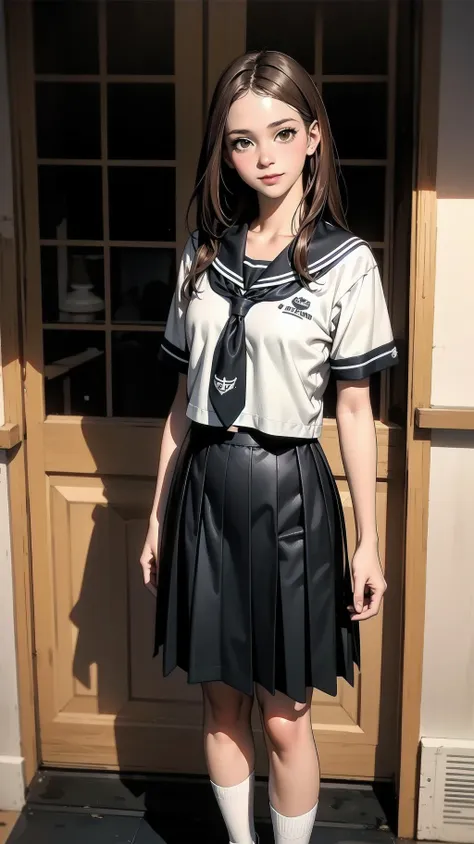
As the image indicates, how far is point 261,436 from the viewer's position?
2.08 m

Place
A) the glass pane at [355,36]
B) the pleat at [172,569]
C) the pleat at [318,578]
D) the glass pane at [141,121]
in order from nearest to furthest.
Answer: the pleat at [318,578] → the pleat at [172,569] → the glass pane at [355,36] → the glass pane at [141,121]

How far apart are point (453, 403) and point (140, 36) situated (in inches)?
54.8

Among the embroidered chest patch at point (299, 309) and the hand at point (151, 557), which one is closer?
the embroidered chest patch at point (299, 309)

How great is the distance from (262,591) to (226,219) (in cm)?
87

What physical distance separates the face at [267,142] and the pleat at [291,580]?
2.01 feet

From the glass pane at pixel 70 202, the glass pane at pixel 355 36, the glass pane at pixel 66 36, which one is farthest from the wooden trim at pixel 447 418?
the glass pane at pixel 66 36

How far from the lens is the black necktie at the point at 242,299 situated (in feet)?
6.61

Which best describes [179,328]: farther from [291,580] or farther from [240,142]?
[291,580]

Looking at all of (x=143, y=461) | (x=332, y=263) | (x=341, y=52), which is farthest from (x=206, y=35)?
(x=143, y=461)

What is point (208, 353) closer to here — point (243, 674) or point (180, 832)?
point (243, 674)

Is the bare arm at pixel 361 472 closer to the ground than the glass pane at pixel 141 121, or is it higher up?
closer to the ground

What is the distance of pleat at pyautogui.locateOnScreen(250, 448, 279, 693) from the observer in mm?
2047

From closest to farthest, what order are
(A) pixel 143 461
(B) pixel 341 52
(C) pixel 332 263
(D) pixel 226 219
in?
1. (C) pixel 332 263
2. (D) pixel 226 219
3. (B) pixel 341 52
4. (A) pixel 143 461

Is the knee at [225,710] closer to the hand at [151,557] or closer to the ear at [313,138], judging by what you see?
the hand at [151,557]
